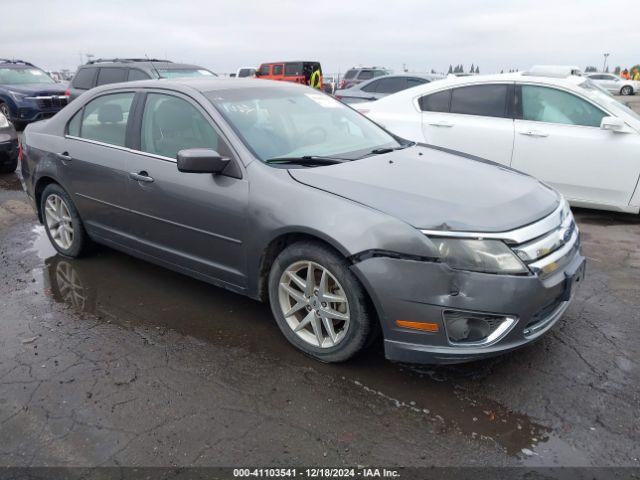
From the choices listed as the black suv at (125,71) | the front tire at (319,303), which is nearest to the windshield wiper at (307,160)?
the front tire at (319,303)

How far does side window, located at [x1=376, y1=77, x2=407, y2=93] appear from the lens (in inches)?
524

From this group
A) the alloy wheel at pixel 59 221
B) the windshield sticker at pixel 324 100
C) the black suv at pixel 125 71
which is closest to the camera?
the windshield sticker at pixel 324 100

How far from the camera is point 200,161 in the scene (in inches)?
128

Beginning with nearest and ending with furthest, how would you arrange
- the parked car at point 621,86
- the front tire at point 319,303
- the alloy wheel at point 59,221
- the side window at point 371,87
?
1. the front tire at point 319,303
2. the alloy wheel at point 59,221
3. the side window at point 371,87
4. the parked car at point 621,86

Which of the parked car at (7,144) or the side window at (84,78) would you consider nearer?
the parked car at (7,144)

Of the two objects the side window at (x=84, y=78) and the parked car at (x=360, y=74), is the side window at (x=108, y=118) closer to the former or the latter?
the side window at (x=84, y=78)

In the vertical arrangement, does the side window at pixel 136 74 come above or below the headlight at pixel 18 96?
above

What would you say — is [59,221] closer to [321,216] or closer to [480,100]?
[321,216]

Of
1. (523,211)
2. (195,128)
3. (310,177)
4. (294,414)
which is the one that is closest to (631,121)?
(523,211)

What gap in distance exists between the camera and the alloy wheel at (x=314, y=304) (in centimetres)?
303

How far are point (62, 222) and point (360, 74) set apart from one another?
20870 mm

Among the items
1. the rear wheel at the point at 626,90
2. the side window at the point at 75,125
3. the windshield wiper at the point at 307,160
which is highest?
the windshield wiper at the point at 307,160

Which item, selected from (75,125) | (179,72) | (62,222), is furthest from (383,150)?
(179,72)

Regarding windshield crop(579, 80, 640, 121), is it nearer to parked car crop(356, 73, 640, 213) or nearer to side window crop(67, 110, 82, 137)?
parked car crop(356, 73, 640, 213)
